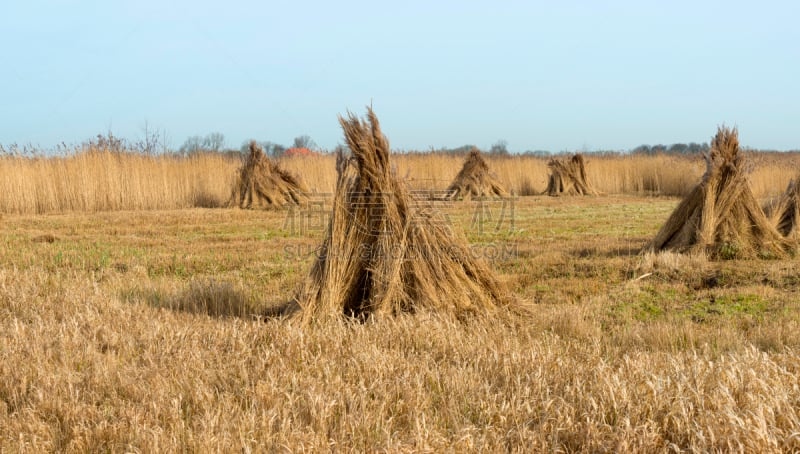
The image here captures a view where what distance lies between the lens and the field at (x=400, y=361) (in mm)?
3285

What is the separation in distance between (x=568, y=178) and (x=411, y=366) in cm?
2188

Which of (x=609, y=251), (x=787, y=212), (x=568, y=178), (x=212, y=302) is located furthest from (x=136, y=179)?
(x=568, y=178)

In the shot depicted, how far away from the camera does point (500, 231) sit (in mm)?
13016

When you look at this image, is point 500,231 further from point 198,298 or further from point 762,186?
point 762,186

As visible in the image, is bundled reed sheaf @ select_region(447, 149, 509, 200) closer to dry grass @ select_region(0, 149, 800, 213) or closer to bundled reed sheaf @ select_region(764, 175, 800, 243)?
dry grass @ select_region(0, 149, 800, 213)

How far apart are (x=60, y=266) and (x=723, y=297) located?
306 inches

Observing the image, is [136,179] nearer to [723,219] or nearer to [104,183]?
[104,183]

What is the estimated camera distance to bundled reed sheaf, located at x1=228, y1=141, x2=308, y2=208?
56.7 feet

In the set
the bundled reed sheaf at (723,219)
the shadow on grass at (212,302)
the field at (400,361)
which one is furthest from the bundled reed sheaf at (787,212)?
the shadow on grass at (212,302)

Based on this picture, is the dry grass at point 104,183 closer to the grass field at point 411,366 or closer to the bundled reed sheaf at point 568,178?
the grass field at point 411,366

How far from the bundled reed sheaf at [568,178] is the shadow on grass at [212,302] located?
19.6 metres

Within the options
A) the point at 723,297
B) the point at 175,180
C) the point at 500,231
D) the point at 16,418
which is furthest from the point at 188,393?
the point at 175,180

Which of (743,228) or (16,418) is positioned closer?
(16,418)

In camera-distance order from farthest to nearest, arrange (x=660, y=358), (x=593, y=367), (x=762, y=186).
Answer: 1. (x=762, y=186)
2. (x=660, y=358)
3. (x=593, y=367)
